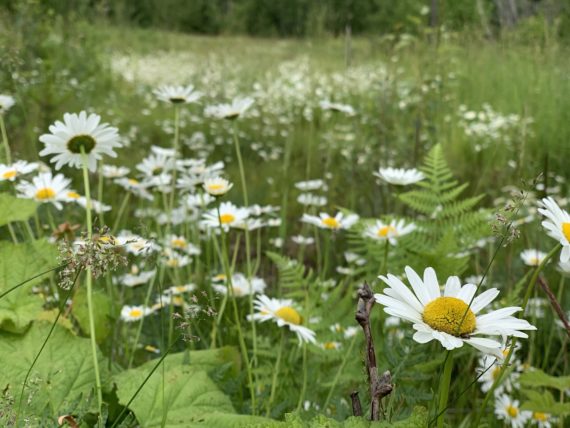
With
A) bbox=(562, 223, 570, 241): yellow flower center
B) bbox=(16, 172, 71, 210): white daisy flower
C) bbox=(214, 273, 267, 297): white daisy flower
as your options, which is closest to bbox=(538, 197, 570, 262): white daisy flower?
bbox=(562, 223, 570, 241): yellow flower center

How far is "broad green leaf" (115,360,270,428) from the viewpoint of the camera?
93cm

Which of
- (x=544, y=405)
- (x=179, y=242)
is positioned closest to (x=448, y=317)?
(x=544, y=405)

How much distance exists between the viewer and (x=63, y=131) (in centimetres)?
100

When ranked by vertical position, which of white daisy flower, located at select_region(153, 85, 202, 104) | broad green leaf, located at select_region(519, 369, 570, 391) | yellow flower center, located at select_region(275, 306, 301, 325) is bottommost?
yellow flower center, located at select_region(275, 306, 301, 325)

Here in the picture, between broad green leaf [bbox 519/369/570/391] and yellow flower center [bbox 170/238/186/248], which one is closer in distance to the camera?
broad green leaf [bbox 519/369/570/391]

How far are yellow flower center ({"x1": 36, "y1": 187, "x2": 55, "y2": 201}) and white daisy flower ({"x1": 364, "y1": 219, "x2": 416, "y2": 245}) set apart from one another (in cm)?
73

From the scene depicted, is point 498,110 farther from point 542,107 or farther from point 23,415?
point 23,415

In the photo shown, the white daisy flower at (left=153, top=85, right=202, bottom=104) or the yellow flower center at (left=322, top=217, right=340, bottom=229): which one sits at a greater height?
the white daisy flower at (left=153, top=85, right=202, bottom=104)

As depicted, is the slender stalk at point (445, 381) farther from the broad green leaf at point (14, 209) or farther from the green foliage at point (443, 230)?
the broad green leaf at point (14, 209)

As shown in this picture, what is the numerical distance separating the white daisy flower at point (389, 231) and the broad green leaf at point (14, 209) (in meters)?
0.72

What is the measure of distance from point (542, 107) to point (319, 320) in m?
3.38

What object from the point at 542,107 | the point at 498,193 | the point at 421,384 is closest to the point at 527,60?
the point at 542,107

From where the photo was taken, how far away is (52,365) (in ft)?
3.44

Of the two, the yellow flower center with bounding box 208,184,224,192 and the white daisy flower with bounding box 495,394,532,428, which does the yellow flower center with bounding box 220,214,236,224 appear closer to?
the yellow flower center with bounding box 208,184,224,192
